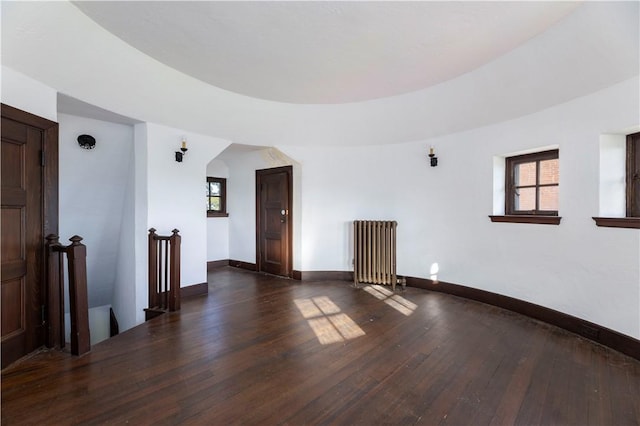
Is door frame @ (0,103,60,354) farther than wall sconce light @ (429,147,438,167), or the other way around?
wall sconce light @ (429,147,438,167)

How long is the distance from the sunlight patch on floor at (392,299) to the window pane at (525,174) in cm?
190

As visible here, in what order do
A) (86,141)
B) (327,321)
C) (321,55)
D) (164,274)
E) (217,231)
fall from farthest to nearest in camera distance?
1. (217,231)
2. (164,274)
3. (86,141)
4. (327,321)
5. (321,55)

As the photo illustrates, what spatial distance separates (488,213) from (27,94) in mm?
4572

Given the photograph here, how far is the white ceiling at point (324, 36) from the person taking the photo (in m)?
1.95

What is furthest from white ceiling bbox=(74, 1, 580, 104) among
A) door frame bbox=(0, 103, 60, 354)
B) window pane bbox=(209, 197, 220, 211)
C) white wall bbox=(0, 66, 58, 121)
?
window pane bbox=(209, 197, 220, 211)

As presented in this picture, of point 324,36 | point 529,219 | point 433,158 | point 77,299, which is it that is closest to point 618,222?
point 529,219

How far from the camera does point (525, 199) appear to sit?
3.21 metres

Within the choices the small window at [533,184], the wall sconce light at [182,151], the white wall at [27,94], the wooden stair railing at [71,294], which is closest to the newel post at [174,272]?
the wooden stair railing at [71,294]

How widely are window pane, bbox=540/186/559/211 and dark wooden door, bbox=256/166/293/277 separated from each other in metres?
3.39

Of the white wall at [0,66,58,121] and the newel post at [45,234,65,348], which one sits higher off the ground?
the white wall at [0,66,58,121]

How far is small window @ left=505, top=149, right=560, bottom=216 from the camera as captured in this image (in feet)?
9.66

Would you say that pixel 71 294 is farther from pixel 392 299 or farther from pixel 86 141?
pixel 392 299

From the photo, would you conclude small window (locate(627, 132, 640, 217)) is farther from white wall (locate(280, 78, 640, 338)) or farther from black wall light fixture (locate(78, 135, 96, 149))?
black wall light fixture (locate(78, 135, 96, 149))

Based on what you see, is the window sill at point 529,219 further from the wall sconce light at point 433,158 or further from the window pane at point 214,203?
the window pane at point 214,203
